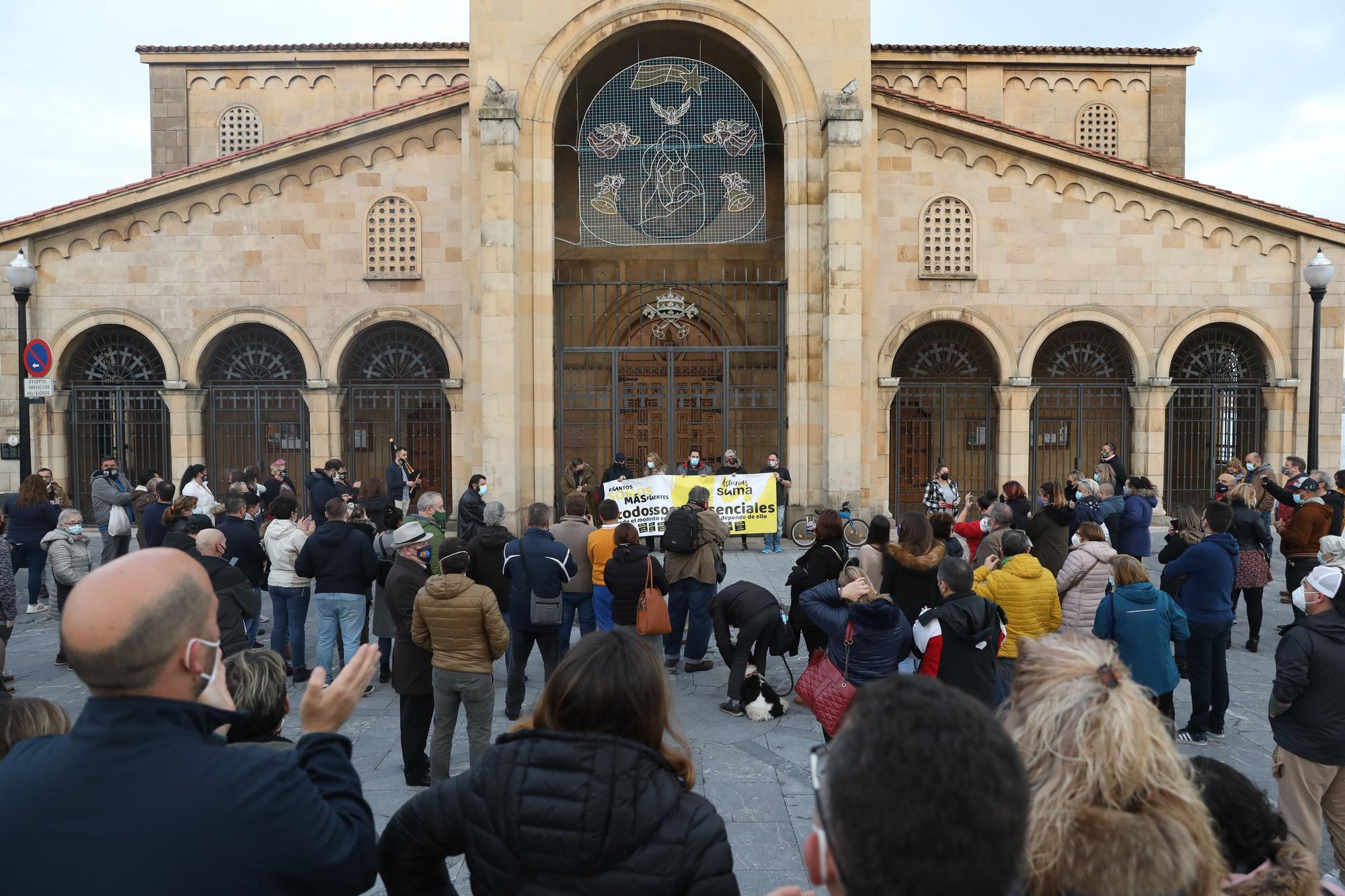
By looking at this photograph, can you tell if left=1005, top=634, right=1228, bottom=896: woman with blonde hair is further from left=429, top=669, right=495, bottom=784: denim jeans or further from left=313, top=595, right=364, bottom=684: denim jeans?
left=313, top=595, right=364, bottom=684: denim jeans

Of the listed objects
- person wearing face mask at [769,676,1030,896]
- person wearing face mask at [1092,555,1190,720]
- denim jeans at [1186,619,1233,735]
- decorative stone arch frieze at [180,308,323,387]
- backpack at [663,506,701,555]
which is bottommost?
denim jeans at [1186,619,1233,735]

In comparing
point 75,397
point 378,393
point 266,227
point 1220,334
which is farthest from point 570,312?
point 1220,334

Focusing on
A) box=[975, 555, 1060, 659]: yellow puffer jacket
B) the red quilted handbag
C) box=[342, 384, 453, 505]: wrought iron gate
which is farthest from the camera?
box=[342, 384, 453, 505]: wrought iron gate

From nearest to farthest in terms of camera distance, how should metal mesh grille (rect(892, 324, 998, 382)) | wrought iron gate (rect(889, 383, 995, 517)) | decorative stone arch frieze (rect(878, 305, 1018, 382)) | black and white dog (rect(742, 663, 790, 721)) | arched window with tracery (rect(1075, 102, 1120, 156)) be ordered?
1. black and white dog (rect(742, 663, 790, 721))
2. decorative stone arch frieze (rect(878, 305, 1018, 382))
3. metal mesh grille (rect(892, 324, 998, 382))
4. wrought iron gate (rect(889, 383, 995, 517))
5. arched window with tracery (rect(1075, 102, 1120, 156))

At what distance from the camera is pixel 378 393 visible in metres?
18.1

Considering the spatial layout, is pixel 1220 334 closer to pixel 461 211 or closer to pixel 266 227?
pixel 461 211

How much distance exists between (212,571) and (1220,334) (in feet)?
61.4

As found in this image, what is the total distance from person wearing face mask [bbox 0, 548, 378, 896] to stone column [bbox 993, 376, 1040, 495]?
1719 centimetres

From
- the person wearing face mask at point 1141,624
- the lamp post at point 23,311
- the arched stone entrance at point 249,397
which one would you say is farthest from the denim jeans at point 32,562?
the person wearing face mask at point 1141,624

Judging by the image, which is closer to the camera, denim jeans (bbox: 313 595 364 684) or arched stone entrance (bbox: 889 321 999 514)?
denim jeans (bbox: 313 595 364 684)

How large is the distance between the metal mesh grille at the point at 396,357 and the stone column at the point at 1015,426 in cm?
1116

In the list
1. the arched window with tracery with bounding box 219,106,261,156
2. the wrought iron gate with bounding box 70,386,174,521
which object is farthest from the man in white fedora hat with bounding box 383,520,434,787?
the arched window with tracery with bounding box 219,106,261,156

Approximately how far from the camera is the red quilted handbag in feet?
18.3

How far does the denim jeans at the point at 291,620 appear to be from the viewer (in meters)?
8.48
